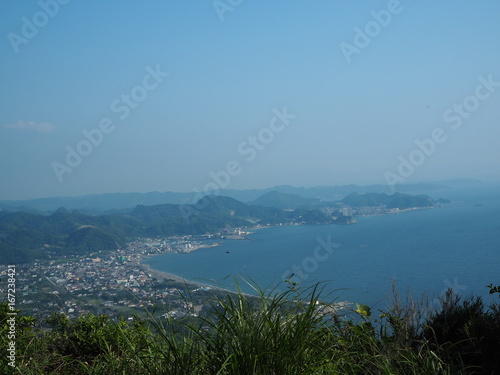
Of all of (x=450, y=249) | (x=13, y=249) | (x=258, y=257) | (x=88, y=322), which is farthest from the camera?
(x=450, y=249)

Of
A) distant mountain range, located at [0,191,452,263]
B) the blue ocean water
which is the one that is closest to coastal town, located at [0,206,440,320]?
the blue ocean water

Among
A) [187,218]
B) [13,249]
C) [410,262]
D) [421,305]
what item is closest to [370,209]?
[187,218]

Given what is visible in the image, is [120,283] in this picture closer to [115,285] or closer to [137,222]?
[115,285]

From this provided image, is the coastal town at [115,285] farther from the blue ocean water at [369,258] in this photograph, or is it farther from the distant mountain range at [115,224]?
the distant mountain range at [115,224]

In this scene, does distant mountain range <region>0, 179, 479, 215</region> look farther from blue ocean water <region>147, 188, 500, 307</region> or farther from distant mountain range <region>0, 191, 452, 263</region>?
blue ocean water <region>147, 188, 500, 307</region>

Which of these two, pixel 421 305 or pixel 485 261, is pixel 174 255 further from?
pixel 421 305

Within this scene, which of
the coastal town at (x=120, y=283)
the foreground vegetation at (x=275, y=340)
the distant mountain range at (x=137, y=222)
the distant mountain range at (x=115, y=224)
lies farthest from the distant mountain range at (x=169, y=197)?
the foreground vegetation at (x=275, y=340)
